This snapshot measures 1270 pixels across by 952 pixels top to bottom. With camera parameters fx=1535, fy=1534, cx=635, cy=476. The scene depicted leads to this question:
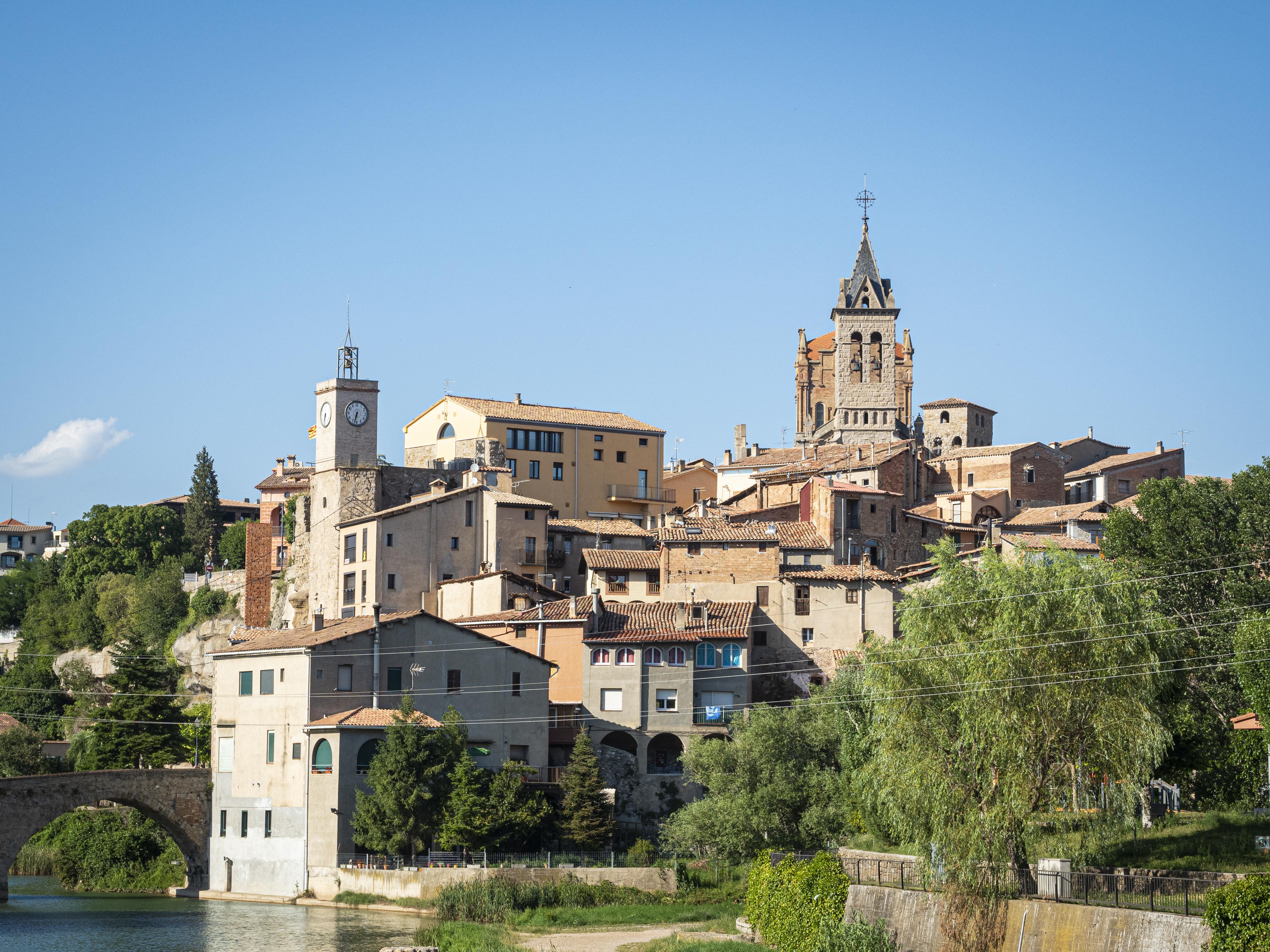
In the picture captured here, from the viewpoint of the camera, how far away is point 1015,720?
35.6m

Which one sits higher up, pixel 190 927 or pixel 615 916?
pixel 615 916

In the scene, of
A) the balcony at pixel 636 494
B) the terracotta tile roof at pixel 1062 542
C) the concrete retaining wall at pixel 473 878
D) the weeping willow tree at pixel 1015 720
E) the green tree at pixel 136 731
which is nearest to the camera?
the weeping willow tree at pixel 1015 720

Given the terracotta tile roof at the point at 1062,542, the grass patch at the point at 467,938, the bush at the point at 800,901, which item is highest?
the terracotta tile roof at the point at 1062,542

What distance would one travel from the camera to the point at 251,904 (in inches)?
2212

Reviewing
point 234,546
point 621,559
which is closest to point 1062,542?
point 621,559

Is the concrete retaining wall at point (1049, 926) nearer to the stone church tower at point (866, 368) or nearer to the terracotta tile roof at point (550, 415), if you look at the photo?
the terracotta tile roof at point (550, 415)

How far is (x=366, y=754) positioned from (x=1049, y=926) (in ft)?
101

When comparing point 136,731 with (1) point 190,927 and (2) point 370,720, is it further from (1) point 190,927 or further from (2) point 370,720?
(1) point 190,927

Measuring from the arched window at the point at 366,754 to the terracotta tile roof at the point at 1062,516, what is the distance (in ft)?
133

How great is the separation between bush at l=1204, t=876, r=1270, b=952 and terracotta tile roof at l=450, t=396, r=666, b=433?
209 ft

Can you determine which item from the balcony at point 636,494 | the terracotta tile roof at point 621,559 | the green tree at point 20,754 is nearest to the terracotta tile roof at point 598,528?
the terracotta tile roof at point 621,559

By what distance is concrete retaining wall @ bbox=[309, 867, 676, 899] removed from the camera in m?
51.3

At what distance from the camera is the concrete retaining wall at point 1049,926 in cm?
2811

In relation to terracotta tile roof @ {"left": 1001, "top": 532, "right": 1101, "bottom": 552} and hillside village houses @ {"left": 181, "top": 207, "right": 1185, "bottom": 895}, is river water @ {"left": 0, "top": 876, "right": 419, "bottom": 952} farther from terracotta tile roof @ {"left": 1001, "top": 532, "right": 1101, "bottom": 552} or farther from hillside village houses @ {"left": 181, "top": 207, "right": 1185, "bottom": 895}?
terracotta tile roof @ {"left": 1001, "top": 532, "right": 1101, "bottom": 552}
